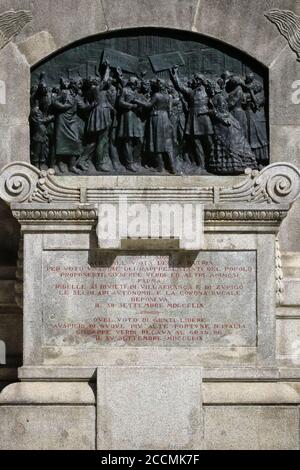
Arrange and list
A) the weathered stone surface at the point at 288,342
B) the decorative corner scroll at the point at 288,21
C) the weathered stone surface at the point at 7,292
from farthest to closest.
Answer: the decorative corner scroll at the point at 288,21 → the weathered stone surface at the point at 7,292 → the weathered stone surface at the point at 288,342

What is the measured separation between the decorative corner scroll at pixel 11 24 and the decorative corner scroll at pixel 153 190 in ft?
6.75

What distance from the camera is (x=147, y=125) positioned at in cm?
1577

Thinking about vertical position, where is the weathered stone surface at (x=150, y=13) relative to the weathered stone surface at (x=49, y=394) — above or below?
above

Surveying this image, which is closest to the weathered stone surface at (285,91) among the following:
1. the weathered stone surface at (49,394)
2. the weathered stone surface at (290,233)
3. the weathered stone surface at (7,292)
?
the weathered stone surface at (290,233)

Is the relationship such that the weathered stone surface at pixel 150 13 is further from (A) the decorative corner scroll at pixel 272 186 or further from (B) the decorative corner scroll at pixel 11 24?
(A) the decorative corner scroll at pixel 272 186

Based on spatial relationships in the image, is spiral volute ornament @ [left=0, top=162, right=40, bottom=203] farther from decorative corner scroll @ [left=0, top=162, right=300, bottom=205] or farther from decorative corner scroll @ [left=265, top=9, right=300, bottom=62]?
decorative corner scroll @ [left=265, top=9, right=300, bottom=62]

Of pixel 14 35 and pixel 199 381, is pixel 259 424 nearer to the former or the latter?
pixel 199 381

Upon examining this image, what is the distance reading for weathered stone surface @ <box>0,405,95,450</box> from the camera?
1452 cm

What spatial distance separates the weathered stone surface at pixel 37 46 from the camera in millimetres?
15906

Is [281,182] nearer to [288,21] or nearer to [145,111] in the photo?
[145,111]

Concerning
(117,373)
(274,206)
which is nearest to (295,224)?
(274,206)

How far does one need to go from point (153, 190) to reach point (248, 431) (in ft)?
10.7

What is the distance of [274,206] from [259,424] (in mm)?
2748

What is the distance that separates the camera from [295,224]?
15.9 metres
